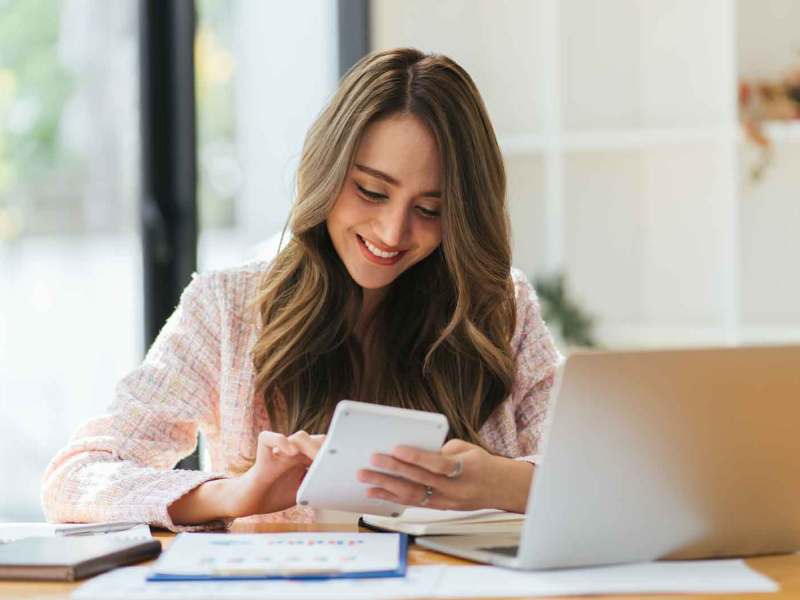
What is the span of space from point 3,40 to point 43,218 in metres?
0.51

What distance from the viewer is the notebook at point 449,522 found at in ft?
4.74

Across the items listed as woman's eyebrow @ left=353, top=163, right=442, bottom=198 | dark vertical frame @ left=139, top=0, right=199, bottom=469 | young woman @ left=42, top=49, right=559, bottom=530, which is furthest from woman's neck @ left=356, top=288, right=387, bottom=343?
dark vertical frame @ left=139, top=0, right=199, bottom=469

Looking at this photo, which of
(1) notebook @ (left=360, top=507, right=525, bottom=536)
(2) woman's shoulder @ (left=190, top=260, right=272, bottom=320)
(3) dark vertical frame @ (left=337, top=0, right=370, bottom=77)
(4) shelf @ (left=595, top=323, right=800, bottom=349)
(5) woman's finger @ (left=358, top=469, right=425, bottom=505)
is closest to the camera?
(5) woman's finger @ (left=358, top=469, right=425, bottom=505)

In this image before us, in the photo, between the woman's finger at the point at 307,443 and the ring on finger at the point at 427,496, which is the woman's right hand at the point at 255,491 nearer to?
the woman's finger at the point at 307,443

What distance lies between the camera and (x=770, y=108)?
341 centimetres

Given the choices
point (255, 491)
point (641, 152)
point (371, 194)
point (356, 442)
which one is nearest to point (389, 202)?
point (371, 194)

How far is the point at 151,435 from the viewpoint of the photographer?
6.02ft

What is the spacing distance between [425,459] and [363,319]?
77 centimetres

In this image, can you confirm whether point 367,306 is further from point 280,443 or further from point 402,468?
point 402,468

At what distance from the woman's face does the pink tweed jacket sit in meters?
0.23

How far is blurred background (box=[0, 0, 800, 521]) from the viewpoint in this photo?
345cm

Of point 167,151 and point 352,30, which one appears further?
point 352,30

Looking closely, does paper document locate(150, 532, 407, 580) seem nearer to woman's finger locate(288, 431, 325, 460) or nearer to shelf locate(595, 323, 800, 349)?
woman's finger locate(288, 431, 325, 460)

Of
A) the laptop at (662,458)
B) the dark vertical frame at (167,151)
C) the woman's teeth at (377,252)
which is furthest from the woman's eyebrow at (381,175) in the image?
the dark vertical frame at (167,151)
